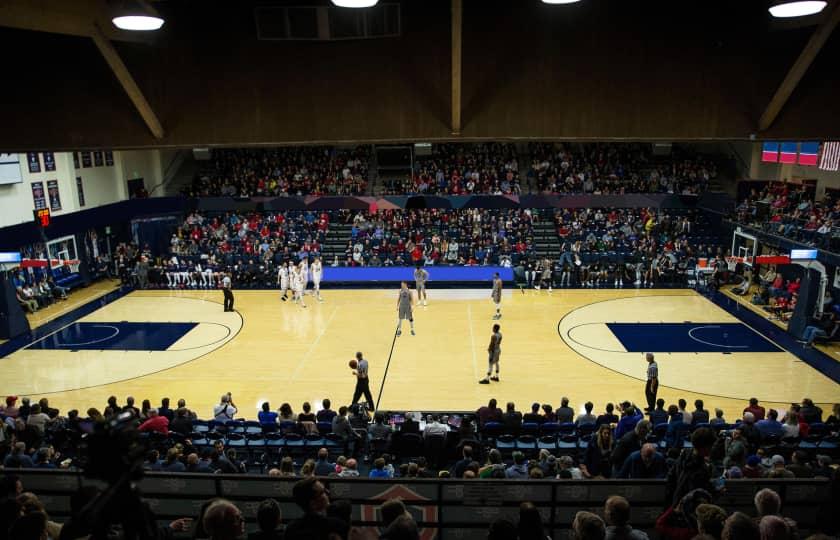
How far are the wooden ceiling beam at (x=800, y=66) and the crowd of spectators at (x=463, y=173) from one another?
24.7 meters

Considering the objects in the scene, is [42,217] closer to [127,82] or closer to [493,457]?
[127,82]

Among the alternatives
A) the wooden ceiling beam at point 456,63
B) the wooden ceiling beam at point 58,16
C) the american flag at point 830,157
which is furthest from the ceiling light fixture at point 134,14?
the american flag at point 830,157

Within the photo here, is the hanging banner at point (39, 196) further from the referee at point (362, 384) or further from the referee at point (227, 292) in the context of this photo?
the referee at point (362, 384)

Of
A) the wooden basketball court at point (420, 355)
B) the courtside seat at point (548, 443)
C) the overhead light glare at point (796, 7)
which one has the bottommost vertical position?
the wooden basketball court at point (420, 355)

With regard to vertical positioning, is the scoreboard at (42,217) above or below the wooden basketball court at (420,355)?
above

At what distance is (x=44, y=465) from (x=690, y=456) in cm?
891

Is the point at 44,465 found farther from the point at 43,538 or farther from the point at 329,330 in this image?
the point at 329,330

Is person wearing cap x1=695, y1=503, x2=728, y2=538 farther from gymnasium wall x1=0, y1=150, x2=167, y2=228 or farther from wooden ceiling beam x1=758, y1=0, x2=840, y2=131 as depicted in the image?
gymnasium wall x1=0, y1=150, x2=167, y2=228

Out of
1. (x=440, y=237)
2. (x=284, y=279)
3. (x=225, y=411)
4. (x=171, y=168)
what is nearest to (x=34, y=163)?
(x=171, y=168)

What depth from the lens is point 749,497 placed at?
17.7ft

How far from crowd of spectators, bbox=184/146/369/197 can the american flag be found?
20.7 metres

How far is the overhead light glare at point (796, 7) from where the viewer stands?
4398 millimetres

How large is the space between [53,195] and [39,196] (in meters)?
0.86

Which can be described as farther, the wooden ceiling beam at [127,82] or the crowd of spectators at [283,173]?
the crowd of spectators at [283,173]
